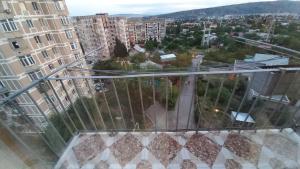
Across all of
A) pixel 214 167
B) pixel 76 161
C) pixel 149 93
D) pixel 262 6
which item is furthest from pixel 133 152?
pixel 262 6

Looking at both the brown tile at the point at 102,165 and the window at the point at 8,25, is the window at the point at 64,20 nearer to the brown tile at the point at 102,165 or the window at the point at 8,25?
the window at the point at 8,25

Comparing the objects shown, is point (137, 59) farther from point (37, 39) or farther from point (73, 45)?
point (37, 39)

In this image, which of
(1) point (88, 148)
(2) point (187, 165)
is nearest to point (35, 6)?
(1) point (88, 148)

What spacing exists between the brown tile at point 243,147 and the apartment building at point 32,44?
4.82m

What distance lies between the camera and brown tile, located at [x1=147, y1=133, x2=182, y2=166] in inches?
52.9

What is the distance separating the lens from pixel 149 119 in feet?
18.5

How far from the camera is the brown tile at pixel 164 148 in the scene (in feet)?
4.41

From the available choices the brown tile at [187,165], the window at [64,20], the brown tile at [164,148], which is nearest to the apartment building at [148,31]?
the window at [64,20]

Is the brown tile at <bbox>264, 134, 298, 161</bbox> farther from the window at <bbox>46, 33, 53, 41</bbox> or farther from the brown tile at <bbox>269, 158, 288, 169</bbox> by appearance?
the window at <bbox>46, 33, 53, 41</bbox>

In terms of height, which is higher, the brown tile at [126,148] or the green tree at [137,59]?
the brown tile at [126,148]

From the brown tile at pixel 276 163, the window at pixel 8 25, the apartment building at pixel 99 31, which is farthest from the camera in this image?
the apartment building at pixel 99 31

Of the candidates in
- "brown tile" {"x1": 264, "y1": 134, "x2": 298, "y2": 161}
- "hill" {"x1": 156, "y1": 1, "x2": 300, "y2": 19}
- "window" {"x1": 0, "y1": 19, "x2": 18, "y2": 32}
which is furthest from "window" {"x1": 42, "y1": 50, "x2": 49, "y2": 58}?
"hill" {"x1": 156, "y1": 1, "x2": 300, "y2": 19}

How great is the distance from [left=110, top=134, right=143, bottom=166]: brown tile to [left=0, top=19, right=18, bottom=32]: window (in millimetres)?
6748

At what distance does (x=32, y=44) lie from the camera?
6.18 meters
